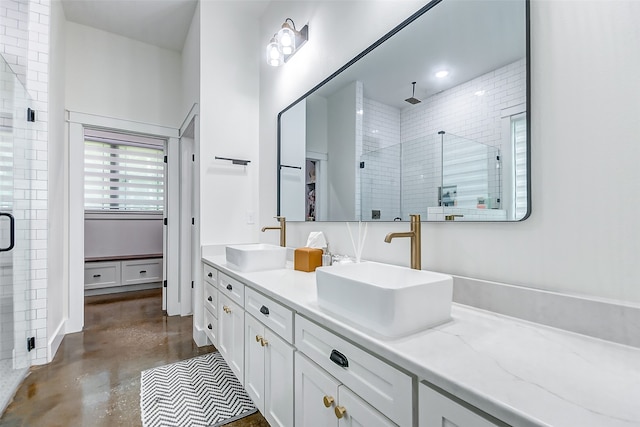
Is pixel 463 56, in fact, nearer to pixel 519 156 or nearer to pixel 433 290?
pixel 519 156

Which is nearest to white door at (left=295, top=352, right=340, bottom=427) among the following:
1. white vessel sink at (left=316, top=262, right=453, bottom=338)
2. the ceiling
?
white vessel sink at (left=316, top=262, right=453, bottom=338)

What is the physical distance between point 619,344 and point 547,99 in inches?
27.6

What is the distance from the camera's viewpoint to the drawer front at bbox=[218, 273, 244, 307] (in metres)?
1.74

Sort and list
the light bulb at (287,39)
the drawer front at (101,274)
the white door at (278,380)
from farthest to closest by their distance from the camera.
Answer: the drawer front at (101,274) → the light bulb at (287,39) → the white door at (278,380)

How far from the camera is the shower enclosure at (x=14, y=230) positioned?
6.23 feet

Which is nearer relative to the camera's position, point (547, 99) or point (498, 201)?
point (547, 99)

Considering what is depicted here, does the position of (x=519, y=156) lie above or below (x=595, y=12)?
below

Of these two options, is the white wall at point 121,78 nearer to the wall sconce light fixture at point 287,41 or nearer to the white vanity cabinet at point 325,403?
the wall sconce light fixture at point 287,41

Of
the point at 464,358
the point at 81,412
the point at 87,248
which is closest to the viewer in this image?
the point at 464,358

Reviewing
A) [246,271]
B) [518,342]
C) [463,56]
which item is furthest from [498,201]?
[246,271]

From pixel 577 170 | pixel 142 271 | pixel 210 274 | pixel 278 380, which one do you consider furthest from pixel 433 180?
pixel 142 271

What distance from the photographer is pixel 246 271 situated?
5.95ft

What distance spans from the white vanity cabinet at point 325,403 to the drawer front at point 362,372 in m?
0.02

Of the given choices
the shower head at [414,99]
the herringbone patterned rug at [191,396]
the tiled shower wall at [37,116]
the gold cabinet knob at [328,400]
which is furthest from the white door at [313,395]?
the tiled shower wall at [37,116]
